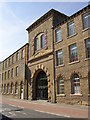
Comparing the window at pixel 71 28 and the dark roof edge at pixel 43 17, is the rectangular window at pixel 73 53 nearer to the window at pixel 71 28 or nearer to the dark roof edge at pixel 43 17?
the window at pixel 71 28

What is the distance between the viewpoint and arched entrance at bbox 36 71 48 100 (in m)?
24.8

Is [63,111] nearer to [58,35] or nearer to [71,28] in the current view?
[71,28]

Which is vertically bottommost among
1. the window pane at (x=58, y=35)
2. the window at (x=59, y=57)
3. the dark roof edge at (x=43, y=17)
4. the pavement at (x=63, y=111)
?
the pavement at (x=63, y=111)

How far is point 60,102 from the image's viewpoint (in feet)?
67.2

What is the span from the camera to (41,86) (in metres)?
25.9

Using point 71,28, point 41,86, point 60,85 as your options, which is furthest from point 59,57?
point 41,86

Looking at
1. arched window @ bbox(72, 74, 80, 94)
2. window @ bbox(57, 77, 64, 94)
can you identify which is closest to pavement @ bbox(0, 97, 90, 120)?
arched window @ bbox(72, 74, 80, 94)

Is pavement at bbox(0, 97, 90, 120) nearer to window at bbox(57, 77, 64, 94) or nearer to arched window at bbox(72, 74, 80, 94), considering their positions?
arched window at bbox(72, 74, 80, 94)

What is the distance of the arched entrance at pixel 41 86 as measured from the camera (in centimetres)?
2480

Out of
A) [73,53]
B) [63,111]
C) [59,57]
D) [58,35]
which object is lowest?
[63,111]

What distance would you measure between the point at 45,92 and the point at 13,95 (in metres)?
13.4

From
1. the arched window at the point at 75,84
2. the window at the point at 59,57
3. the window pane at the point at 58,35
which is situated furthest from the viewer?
the window pane at the point at 58,35

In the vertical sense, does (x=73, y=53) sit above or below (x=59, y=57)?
above

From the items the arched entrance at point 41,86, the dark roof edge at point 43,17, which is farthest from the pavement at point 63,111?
the dark roof edge at point 43,17
